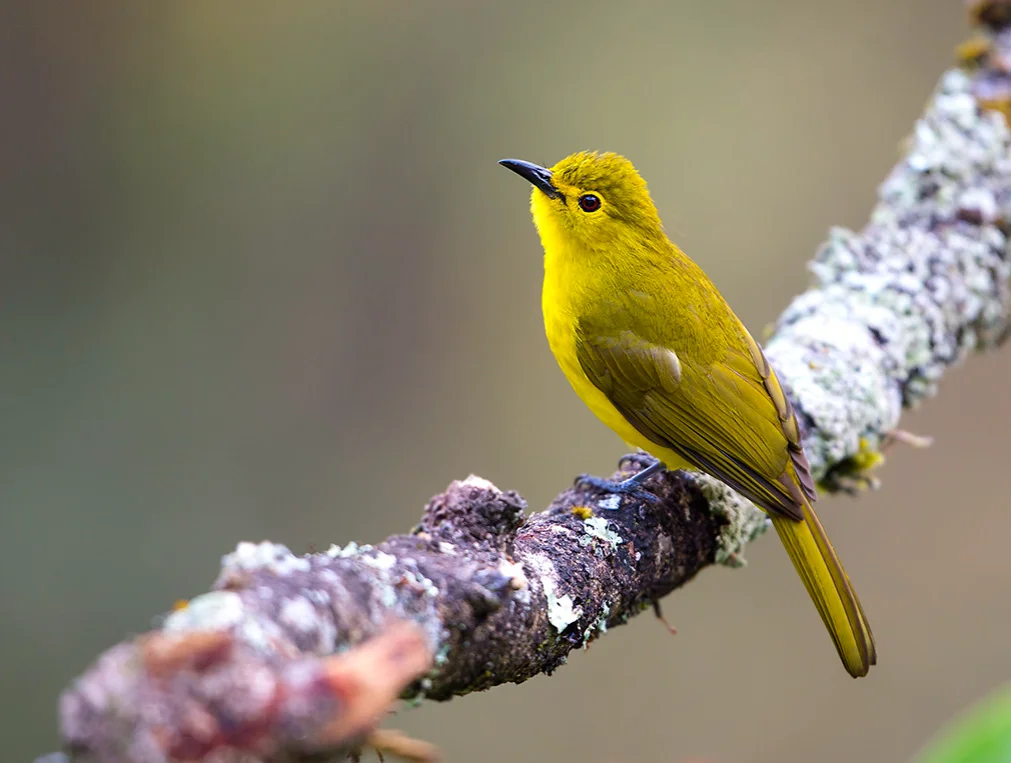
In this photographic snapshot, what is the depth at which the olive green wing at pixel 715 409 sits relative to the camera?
3053 millimetres

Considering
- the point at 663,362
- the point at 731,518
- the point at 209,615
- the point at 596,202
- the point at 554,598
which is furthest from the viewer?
the point at 596,202

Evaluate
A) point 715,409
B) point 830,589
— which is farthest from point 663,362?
point 830,589

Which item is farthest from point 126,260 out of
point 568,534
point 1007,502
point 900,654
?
point 1007,502

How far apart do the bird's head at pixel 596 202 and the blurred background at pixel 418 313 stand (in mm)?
2772

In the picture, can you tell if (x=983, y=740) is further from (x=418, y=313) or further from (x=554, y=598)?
(x=418, y=313)

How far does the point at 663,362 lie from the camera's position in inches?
136

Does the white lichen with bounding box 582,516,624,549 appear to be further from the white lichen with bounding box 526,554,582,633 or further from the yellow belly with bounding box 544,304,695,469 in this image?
the yellow belly with bounding box 544,304,695,469

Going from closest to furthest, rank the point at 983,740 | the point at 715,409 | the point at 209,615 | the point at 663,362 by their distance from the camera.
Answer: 1. the point at 983,740
2. the point at 209,615
3. the point at 715,409
4. the point at 663,362

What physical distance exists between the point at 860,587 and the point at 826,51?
394 cm

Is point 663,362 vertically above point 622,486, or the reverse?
point 663,362

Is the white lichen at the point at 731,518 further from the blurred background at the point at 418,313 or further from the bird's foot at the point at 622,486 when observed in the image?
the blurred background at the point at 418,313

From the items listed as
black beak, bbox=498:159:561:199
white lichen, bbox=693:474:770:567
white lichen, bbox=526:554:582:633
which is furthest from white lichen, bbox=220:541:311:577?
black beak, bbox=498:159:561:199

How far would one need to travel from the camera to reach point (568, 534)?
8.01ft

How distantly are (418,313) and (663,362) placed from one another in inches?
144
